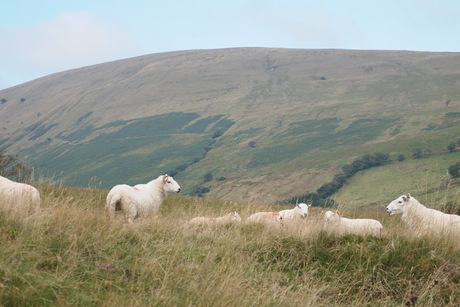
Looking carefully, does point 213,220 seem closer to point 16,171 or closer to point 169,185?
point 169,185

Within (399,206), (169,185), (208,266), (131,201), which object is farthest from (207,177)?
(208,266)

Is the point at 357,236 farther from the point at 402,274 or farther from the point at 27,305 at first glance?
the point at 27,305

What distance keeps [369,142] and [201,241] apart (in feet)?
585

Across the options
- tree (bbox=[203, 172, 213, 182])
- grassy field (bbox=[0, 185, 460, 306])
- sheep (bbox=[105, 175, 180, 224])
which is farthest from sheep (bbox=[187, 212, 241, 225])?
tree (bbox=[203, 172, 213, 182])

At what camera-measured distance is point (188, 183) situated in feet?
525

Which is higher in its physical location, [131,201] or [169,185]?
[131,201]

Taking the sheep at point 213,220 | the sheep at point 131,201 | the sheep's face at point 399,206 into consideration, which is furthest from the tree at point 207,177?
the sheep at point 213,220

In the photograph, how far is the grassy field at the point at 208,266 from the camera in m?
5.83

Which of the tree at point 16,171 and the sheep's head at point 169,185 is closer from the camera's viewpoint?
the tree at point 16,171

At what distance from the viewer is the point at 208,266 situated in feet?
23.4

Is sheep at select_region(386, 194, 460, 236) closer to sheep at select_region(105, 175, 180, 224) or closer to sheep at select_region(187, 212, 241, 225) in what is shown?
sheep at select_region(187, 212, 241, 225)

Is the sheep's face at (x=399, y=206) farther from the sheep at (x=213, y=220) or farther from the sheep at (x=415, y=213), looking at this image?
the sheep at (x=213, y=220)

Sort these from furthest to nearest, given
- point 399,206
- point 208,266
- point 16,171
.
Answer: point 16,171 → point 399,206 → point 208,266

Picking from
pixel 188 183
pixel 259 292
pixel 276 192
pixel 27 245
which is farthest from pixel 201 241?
pixel 188 183
